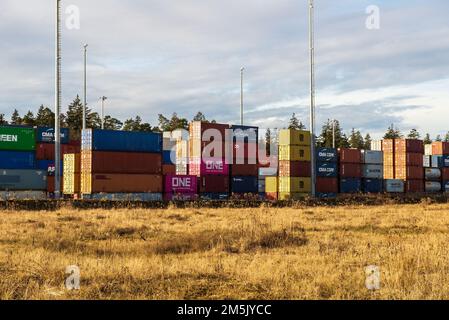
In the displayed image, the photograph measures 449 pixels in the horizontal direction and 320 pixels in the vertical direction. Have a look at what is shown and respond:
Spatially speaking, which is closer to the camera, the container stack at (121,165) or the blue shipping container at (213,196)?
the container stack at (121,165)

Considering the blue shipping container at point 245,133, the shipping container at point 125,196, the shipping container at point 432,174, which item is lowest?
the shipping container at point 125,196

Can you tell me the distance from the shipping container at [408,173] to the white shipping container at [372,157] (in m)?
3.15

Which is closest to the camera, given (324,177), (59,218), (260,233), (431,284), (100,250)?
(431,284)

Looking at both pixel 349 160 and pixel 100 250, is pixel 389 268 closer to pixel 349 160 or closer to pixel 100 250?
pixel 100 250

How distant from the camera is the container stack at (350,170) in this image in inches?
2267

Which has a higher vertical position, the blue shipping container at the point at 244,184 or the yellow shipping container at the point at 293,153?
the yellow shipping container at the point at 293,153

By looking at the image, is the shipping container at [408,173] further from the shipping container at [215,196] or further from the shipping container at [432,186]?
the shipping container at [215,196]

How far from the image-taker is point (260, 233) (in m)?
16.9

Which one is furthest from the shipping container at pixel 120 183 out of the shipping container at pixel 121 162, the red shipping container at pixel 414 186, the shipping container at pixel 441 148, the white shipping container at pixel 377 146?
the shipping container at pixel 441 148

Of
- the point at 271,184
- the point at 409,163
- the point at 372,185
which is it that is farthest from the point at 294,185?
the point at 409,163

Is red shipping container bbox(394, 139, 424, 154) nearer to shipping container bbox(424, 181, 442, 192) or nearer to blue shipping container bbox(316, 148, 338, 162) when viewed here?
shipping container bbox(424, 181, 442, 192)

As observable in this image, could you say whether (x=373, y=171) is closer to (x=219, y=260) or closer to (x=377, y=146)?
(x=377, y=146)
